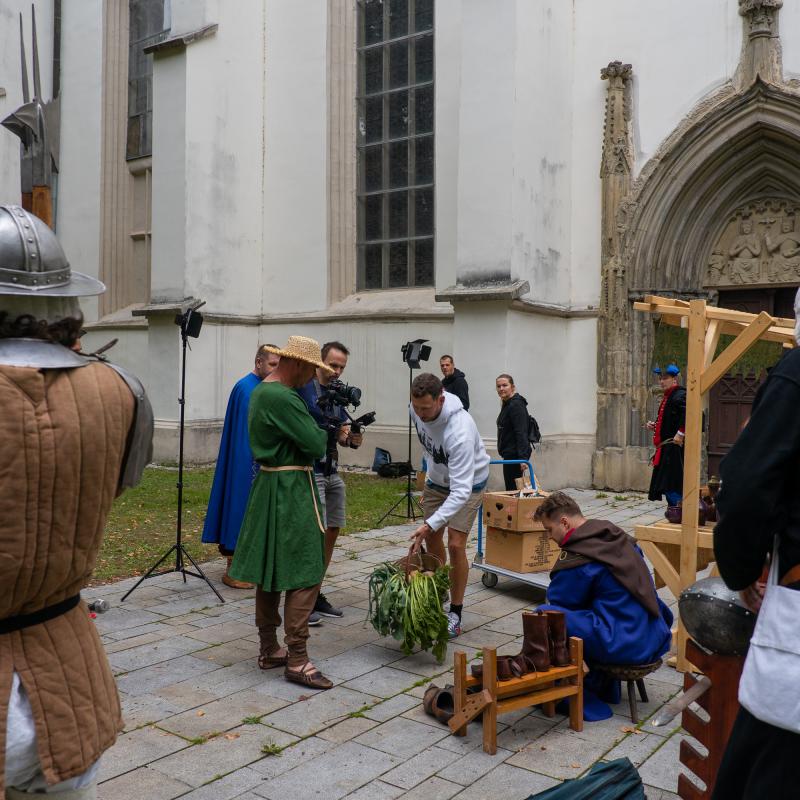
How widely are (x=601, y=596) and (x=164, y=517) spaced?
641 centimetres

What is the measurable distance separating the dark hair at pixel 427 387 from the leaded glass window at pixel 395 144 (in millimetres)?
9061

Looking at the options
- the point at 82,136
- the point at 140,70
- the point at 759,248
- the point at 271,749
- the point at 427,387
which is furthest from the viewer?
the point at 82,136

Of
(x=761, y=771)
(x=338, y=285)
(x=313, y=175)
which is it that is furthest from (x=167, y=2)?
(x=761, y=771)

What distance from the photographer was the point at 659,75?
38.8 ft

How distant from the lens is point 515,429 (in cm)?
962

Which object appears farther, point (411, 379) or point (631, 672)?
point (411, 379)

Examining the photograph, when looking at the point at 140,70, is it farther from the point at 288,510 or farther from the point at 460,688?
the point at 460,688

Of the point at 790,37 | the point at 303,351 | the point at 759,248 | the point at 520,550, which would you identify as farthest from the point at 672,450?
the point at 303,351

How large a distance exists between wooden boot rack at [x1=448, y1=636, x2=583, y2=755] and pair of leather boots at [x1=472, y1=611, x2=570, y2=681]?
0.04 m

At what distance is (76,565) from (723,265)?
1192cm

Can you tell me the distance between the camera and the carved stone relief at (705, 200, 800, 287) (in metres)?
11.7

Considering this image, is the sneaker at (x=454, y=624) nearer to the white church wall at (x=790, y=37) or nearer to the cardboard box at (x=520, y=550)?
the cardboard box at (x=520, y=550)

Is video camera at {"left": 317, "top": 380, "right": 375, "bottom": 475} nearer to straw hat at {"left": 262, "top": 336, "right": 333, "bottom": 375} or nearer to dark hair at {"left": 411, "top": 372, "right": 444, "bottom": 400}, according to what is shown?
dark hair at {"left": 411, "top": 372, "right": 444, "bottom": 400}

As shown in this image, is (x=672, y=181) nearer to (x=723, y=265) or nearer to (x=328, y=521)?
(x=723, y=265)
